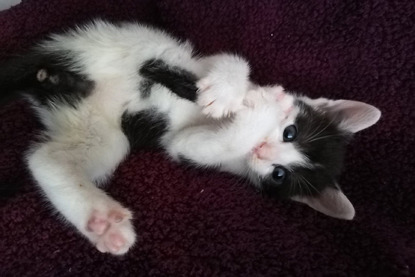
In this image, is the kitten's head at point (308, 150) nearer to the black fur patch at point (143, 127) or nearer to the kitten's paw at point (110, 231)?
the black fur patch at point (143, 127)

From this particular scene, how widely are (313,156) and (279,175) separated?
0.39ft

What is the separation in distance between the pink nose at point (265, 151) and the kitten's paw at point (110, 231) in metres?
0.45

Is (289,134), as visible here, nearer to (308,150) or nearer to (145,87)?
(308,150)

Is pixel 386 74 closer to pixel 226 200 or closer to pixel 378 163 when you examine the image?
pixel 378 163

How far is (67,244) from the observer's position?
1.51 metres

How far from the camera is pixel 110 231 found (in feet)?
4.38

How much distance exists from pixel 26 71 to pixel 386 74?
1205 millimetres

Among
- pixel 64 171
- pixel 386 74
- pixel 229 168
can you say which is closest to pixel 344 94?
pixel 386 74

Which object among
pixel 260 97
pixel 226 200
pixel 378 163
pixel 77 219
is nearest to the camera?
pixel 77 219

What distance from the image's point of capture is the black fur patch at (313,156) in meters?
1.63

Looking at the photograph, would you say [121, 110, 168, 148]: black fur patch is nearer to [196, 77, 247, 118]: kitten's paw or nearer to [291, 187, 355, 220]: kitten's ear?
[196, 77, 247, 118]: kitten's paw

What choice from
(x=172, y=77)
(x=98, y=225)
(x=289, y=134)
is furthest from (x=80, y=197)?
(x=289, y=134)

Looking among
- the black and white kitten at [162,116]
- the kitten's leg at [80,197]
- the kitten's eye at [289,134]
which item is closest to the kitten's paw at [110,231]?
the kitten's leg at [80,197]

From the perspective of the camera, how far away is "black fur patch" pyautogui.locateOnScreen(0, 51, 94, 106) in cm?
156
